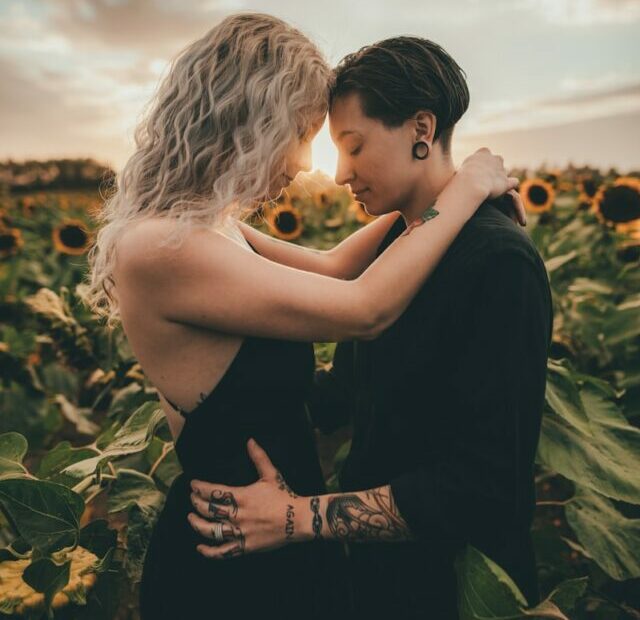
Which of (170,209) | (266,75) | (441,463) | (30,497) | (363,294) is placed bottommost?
Answer: (30,497)

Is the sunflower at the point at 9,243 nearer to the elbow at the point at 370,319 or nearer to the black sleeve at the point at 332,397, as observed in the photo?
the black sleeve at the point at 332,397

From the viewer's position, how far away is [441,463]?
1284 millimetres

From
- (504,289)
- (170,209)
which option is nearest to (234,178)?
(170,209)

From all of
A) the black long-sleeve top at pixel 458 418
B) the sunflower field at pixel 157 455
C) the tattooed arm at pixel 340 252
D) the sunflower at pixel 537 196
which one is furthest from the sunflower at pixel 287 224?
the black long-sleeve top at pixel 458 418

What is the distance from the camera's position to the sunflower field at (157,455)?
52.2 inches

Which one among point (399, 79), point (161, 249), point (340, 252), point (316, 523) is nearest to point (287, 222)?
point (340, 252)

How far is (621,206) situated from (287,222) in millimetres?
2727

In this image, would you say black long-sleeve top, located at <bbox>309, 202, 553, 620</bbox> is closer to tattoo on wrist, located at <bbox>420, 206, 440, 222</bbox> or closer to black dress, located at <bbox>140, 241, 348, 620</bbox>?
tattoo on wrist, located at <bbox>420, 206, 440, 222</bbox>

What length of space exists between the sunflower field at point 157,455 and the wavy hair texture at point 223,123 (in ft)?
1.35

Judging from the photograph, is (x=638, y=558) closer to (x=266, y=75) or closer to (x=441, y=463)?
(x=441, y=463)

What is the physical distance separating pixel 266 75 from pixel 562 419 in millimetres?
1333

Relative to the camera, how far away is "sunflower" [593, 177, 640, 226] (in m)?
4.01

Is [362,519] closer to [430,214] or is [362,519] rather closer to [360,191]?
[430,214]

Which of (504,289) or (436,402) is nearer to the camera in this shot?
(504,289)
